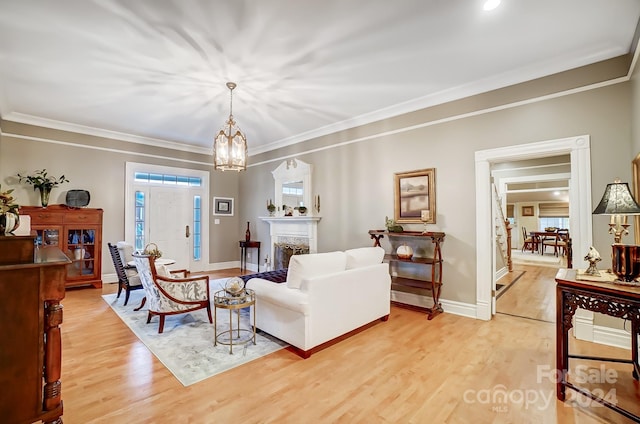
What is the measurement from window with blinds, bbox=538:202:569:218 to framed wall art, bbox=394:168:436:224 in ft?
37.9

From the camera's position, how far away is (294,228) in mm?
6160

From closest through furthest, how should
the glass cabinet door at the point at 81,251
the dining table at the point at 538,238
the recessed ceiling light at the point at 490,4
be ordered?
1. the recessed ceiling light at the point at 490,4
2. the glass cabinet door at the point at 81,251
3. the dining table at the point at 538,238

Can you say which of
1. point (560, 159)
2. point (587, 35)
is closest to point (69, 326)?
point (587, 35)

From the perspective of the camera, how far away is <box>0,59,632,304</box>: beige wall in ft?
9.91

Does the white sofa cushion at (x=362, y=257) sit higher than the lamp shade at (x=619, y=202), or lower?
lower

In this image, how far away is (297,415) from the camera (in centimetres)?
192

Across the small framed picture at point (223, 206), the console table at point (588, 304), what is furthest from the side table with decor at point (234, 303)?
the small framed picture at point (223, 206)

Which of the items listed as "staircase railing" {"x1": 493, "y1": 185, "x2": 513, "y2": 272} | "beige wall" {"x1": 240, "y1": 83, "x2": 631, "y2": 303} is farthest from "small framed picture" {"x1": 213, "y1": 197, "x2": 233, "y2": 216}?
"staircase railing" {"x1": 493, "y1": 185, "x2": 513, "y2": 272}

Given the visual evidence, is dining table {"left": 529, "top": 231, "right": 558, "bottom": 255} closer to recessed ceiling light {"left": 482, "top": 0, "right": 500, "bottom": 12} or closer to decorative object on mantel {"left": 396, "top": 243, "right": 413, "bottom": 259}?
decorative object on mantel {"left": 396, "top": 243, "right": 413, "bottom": 259}

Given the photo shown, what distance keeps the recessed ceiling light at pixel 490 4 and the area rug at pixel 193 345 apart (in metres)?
3.50

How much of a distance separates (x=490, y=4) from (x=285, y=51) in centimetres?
184

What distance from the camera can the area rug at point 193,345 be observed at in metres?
2.52

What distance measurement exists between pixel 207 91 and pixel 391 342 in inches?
152

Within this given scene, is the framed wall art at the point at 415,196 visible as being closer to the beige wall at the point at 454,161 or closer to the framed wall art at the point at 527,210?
the beige wall at the point at 454,161
